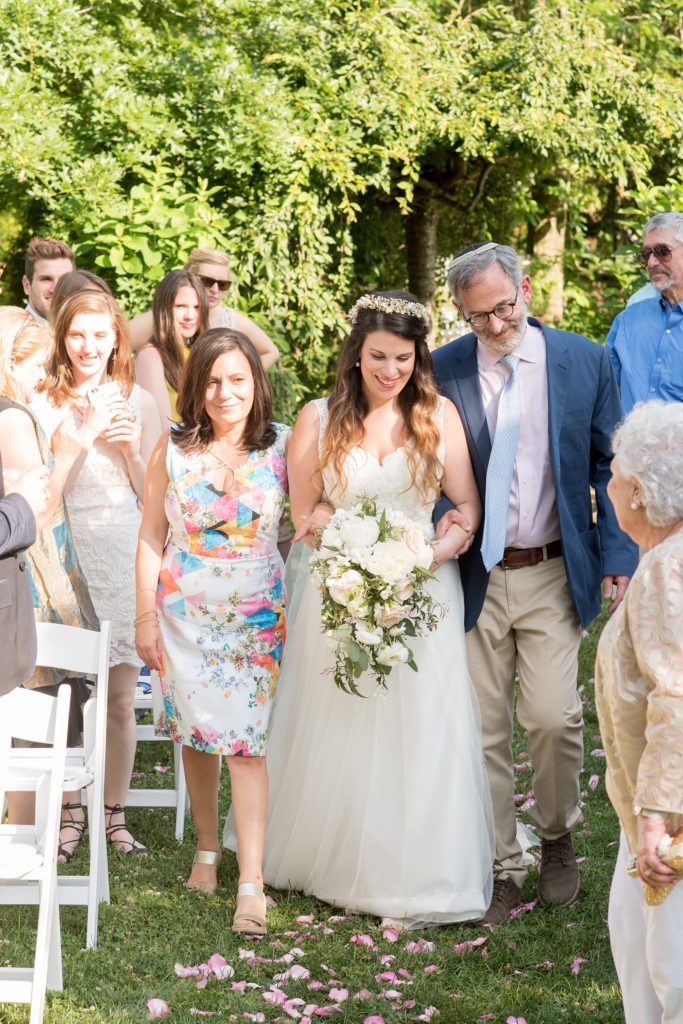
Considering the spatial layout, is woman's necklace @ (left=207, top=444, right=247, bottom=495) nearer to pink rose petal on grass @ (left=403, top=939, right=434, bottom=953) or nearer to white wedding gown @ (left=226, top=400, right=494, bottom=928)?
white wedding gown @ (left=226, top=400, right=494, bottom=928)

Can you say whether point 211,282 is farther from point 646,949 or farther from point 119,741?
point 646,949

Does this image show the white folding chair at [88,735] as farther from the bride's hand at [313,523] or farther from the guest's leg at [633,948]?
the guest's leg at [633,948]

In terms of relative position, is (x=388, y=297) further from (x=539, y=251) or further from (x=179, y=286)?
(x=539, y=251)

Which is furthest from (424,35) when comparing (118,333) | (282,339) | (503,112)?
(118,333)

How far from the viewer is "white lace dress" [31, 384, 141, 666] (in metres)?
5.28

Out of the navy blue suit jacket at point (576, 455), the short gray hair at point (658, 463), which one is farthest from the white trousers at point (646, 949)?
the navy blue suit jacket at point (576, 455)

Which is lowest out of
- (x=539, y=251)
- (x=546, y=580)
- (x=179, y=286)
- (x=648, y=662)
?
(x=648, y=662)

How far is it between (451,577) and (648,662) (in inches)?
74.8

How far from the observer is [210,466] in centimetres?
470

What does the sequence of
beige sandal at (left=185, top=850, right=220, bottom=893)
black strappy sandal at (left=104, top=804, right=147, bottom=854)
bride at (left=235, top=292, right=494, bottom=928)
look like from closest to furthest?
bride at (left=235, top=292, right=494, bottom=928)
beige sandal at (left=185, top=850, right=220, bottom=893)
black strappy sandal at (left=104, top=804, right=147, bottom=854)

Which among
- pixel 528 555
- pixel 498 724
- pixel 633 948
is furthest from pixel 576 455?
pixel 633 948

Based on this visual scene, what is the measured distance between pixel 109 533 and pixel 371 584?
1.51 meters

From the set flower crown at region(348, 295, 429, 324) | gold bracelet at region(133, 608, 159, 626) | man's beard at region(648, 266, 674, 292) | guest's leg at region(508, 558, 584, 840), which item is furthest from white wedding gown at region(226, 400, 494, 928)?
man's beard at region(648, 266, 674, 292)

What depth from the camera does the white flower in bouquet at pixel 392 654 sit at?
4.29 meters
